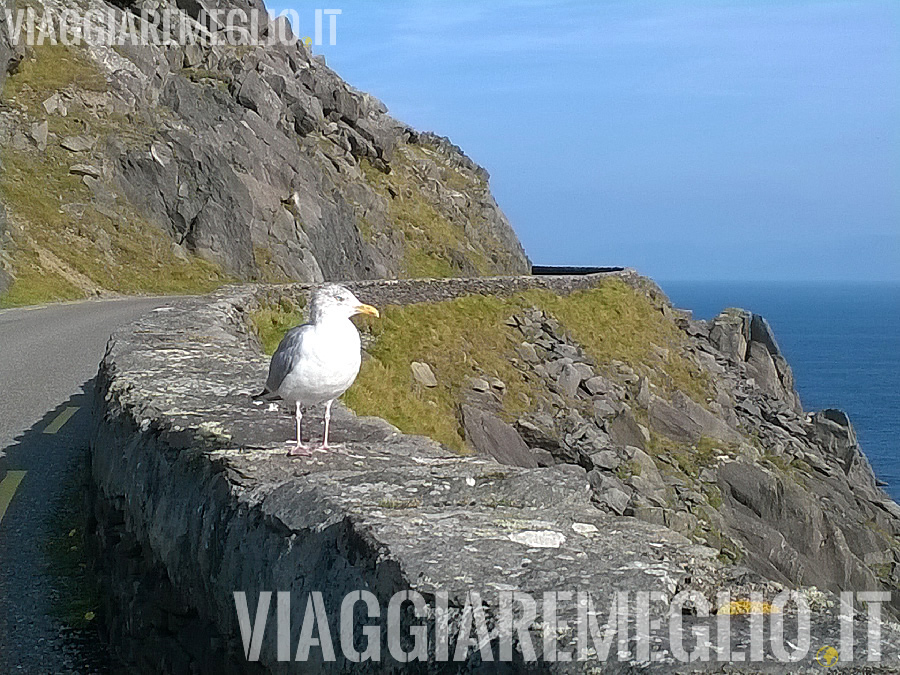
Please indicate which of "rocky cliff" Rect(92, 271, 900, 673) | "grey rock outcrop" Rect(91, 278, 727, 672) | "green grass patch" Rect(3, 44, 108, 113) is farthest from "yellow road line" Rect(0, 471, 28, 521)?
"green grass patch" Rect(3, 44, 108, 113)

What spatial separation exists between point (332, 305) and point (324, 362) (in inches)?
12.1

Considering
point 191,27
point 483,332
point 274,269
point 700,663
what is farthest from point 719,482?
point 191,27

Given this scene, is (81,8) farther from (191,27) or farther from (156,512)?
(156,512)

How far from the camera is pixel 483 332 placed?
27984 millimetres

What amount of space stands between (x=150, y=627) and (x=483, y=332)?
2299cm

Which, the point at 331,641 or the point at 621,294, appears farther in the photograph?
the point at 621,294

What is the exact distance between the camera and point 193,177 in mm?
39250

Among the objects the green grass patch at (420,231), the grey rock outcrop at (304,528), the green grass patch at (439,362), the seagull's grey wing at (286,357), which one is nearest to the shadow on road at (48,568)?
the grey rock outcrop at (304,528)

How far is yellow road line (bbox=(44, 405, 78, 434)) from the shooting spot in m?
11.3

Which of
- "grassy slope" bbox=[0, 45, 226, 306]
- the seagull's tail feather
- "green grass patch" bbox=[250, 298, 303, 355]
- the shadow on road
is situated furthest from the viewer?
"grassy slope" bbox=[0, 45, 226, 306]

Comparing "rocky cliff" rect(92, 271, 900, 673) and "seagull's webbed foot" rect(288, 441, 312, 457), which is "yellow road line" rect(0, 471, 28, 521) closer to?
"rocky cliff" rect(92, 271, 900, 673)

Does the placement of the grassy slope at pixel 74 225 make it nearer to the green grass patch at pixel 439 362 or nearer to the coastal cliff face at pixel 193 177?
the coastal cliff face at pixel 193 177

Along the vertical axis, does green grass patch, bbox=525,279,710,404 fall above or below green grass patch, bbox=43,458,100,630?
above

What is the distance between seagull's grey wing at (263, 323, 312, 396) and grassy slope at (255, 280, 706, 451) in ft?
38.0
